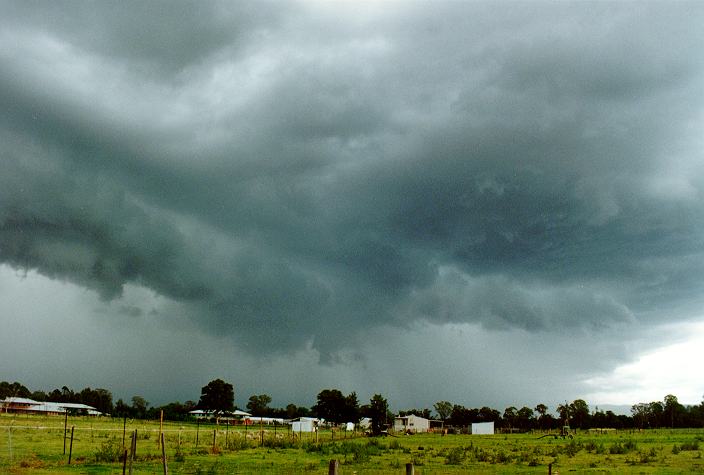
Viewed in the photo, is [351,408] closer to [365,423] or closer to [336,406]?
[336,406]

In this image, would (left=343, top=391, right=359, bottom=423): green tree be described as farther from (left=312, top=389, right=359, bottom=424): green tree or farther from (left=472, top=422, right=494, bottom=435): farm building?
(left=472, top=422, right=494, bottom=435): farm building

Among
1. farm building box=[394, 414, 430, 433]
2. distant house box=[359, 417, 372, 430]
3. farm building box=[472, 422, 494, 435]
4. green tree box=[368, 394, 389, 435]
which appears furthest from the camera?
farm building box=[394, 414, 430, 433]

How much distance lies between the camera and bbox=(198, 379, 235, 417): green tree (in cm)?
17275

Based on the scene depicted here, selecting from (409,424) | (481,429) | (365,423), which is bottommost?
(365,423)

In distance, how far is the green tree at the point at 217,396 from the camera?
567 ft

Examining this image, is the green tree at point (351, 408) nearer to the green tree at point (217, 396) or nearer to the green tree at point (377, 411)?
the green tree at point (377, 411)

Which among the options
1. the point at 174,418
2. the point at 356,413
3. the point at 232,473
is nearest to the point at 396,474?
the point at 232,473

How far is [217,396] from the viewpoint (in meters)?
173

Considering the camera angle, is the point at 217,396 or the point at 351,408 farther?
the point at 217,396

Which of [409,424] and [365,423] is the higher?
[409,424]

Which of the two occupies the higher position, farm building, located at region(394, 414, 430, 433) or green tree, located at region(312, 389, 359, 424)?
green tree, located at region(312, 389, 359, 424)

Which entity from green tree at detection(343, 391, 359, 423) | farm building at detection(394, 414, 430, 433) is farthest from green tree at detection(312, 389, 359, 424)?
farm building at detection(394, 414, 430, 433)

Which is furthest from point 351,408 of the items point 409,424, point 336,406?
point 409,424

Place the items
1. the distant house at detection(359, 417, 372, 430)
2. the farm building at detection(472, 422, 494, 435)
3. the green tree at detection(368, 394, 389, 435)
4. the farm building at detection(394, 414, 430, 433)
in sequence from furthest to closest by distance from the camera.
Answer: the farm building at detection(394, 414, 430, 433) < the farm building at detection(472, 422, 494, 435) < the distant house at detection(359, 417, 372, 430) < the green tree at detection(368, 394, 389, 435)
